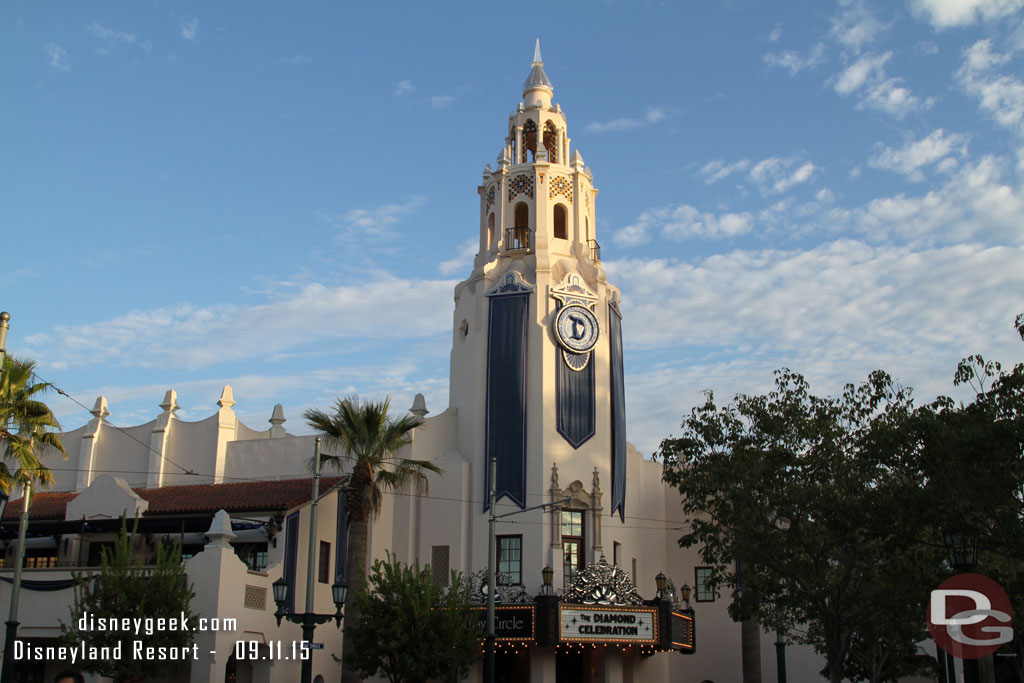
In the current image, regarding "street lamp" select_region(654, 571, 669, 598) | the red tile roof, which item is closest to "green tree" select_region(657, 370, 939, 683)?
"street lamp" select_region(654, 571, 669, 598)

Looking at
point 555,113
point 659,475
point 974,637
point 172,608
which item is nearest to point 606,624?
point 659,475

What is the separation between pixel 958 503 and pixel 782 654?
16.2 meters

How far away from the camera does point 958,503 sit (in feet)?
65.3

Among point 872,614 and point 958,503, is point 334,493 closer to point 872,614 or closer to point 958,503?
point 872,614

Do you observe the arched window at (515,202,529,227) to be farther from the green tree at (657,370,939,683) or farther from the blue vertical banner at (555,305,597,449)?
the green tree at (657,370,939,683)

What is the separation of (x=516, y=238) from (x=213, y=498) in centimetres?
1566

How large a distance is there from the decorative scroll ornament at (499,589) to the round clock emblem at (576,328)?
8845 mm

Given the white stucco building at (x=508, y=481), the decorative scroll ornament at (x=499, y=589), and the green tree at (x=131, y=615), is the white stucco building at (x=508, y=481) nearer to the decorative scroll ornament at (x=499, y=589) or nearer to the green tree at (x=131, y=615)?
A: the decorative scroll ornament at (x=499, y=589)

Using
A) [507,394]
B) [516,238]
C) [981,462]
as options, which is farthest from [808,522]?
[516,238]

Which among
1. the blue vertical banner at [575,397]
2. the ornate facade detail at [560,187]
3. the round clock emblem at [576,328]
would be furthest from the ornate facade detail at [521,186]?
the blue vertical banner at [575,397]

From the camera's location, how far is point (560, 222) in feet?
Result: 141

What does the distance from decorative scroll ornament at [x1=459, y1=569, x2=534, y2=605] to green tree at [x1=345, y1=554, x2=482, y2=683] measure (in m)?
5.49

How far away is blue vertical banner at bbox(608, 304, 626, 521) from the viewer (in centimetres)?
3941

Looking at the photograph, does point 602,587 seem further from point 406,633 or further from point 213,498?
point 213,498
